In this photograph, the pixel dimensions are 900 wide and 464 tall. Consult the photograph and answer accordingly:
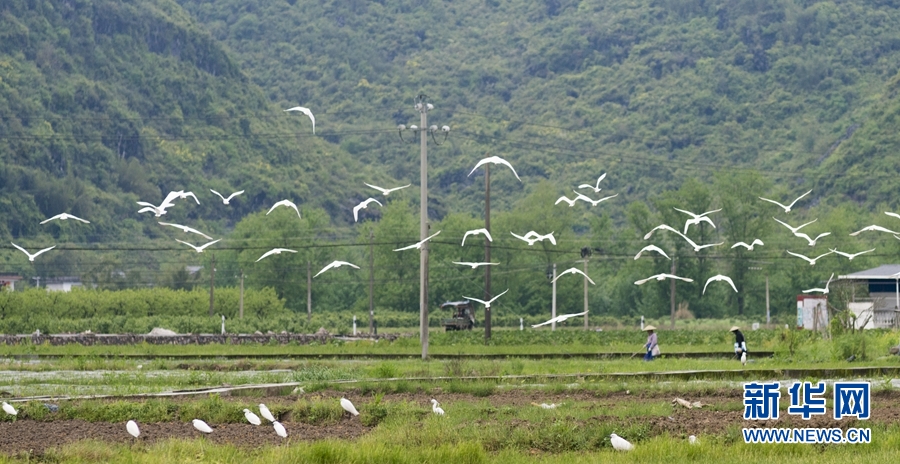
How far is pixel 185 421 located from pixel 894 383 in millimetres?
14066

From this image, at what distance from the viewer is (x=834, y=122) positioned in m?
142

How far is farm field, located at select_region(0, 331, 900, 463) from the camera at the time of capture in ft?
50.1

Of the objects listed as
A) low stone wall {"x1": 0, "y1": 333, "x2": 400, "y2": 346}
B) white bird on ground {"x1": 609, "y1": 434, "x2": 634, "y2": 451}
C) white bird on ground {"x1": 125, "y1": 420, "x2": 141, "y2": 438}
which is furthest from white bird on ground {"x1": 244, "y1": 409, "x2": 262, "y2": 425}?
low stone wall {"x1": 0, "y1": 333, "x2": 400, "y2": 346}

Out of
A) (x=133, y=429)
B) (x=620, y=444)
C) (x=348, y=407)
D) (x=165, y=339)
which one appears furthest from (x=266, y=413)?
(x=165, y=339)

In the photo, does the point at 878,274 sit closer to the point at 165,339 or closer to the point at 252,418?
the point at 165,339

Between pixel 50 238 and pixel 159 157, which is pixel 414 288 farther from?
pixel 159 157

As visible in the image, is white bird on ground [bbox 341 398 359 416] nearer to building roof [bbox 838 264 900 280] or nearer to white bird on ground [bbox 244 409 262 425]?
white bird on ground [bbox 244 409 262 425]

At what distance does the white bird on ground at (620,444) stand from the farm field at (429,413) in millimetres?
215

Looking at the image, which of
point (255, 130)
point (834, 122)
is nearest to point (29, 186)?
point (255, 130)

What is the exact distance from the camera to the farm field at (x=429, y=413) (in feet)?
50.1

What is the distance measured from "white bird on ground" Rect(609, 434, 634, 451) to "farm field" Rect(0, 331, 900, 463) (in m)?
0.21

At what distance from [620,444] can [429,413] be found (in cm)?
412

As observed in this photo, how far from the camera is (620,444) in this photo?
51.5 ft

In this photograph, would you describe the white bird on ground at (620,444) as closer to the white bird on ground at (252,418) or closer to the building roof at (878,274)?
the white bird on ground at (252,418)
